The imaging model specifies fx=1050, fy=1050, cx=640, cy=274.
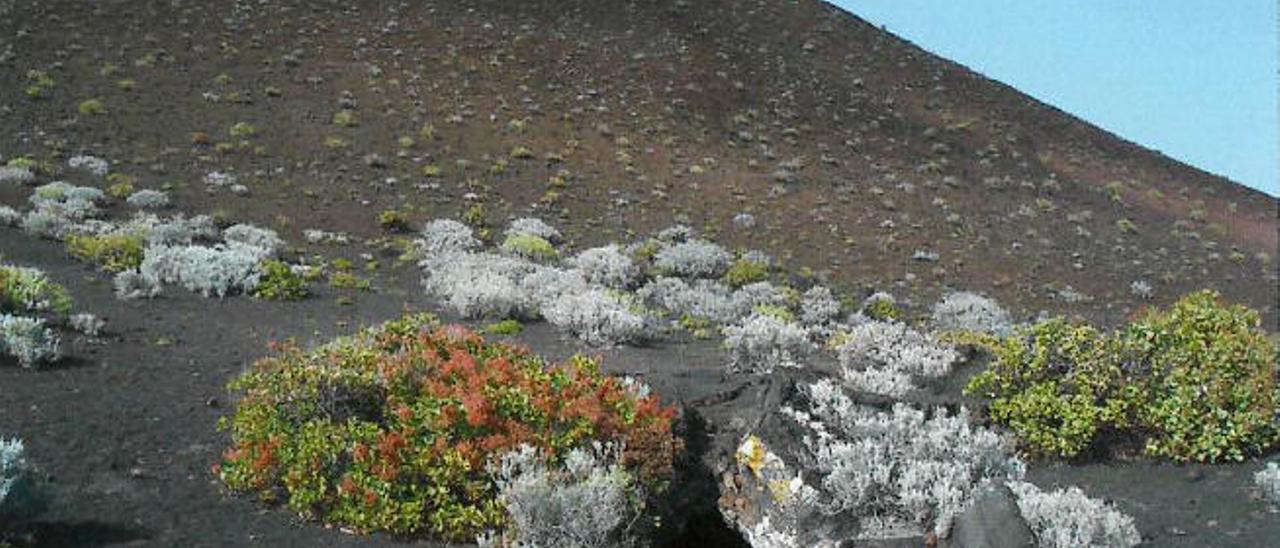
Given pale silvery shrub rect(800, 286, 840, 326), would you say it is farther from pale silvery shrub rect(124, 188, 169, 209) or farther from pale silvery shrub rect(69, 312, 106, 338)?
pale silvery shrub rect(124, 188, 169, 209)

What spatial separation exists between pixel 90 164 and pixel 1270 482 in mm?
25463

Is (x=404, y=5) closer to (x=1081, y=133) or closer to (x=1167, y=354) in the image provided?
(x=1081, y=133)

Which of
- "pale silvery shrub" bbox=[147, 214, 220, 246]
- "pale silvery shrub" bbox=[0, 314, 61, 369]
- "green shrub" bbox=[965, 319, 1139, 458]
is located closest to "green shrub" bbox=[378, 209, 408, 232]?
"pale silvery shrub" bbox=[147, 214, 220, 246]

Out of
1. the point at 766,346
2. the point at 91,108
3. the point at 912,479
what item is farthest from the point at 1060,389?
the point at 91,108

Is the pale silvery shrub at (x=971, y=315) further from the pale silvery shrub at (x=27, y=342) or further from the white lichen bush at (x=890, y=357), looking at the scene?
the pale silvery shrub at (x=27, y=342)

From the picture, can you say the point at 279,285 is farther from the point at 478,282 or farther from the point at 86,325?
the point at 86,325

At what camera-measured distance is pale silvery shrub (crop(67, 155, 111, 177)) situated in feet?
82.7

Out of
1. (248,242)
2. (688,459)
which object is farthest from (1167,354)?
(248,242)

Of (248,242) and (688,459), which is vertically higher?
(688,459)

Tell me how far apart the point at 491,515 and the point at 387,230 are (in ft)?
60.3

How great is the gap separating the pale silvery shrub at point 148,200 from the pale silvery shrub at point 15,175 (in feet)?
7.08

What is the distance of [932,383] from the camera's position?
40.1 ft

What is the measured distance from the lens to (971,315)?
22672mm

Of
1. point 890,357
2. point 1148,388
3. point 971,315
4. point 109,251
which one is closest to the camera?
point 1148,388
